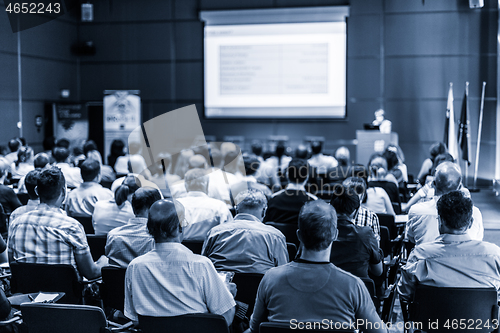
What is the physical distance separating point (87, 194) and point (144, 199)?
1.90 m

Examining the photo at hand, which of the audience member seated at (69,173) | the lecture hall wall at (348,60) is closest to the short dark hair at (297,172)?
the audience member seated at (69,173)

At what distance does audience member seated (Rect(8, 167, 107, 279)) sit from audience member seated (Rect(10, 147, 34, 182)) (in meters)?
3.99

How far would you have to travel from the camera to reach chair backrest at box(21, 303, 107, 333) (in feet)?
6.88

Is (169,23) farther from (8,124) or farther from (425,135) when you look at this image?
(425,135)

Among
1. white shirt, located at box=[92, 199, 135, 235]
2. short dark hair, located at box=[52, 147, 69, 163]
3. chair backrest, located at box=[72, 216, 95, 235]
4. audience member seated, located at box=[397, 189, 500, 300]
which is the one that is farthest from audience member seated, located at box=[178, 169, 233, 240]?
short dark hair, located at box=[52, 147, 69, 163]

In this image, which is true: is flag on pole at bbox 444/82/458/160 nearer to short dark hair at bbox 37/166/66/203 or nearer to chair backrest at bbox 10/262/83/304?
short dark hair at bbox 37/166/66/203

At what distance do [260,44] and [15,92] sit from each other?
5112 mm

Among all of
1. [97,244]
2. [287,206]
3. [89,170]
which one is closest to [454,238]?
[287,206]

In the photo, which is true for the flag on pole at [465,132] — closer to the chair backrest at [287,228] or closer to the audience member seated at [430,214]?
the audience member seated at [430,214]

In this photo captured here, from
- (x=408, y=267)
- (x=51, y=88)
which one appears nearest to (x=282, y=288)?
(x=408, y=267)

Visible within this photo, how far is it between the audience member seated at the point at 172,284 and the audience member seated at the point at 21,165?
16.8ft

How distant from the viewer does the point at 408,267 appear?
2.60 m

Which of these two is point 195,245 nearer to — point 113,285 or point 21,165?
point 113,285

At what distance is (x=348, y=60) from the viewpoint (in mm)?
10281
